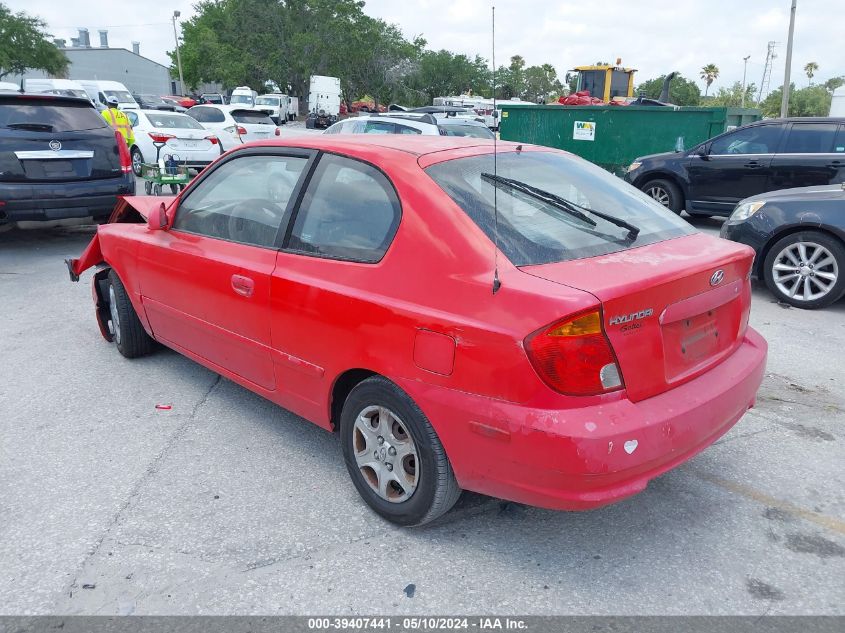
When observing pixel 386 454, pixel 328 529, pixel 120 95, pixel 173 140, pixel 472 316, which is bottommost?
pixel 328 529

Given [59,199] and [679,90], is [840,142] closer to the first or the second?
[59,199]

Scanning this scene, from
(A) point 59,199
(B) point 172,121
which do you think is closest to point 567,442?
(A) point 59,199

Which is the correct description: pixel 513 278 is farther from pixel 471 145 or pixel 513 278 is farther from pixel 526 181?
pixel 471 145

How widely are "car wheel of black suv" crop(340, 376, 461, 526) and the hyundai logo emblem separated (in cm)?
130

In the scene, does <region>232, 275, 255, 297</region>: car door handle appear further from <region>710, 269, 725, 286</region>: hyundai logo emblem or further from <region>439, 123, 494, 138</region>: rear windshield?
<region>439, 123, 494, 138</region>: rear windshield

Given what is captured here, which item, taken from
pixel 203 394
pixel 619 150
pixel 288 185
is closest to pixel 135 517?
pixel 203 394

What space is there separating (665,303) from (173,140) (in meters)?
13.7

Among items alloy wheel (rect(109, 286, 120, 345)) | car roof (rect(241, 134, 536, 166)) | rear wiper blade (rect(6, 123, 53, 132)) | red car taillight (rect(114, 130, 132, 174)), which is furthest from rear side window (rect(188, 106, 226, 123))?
car roof (rect(241, 134, 536, 166))

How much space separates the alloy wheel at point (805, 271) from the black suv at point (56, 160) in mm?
7337

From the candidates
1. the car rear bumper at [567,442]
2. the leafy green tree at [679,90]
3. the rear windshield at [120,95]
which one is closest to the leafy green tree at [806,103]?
the leafy green tree at [679,90]

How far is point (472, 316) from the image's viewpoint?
2514mm

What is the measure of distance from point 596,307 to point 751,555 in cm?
131

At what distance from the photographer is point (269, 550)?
2848 mm

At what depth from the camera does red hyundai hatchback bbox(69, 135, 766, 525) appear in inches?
95.1
